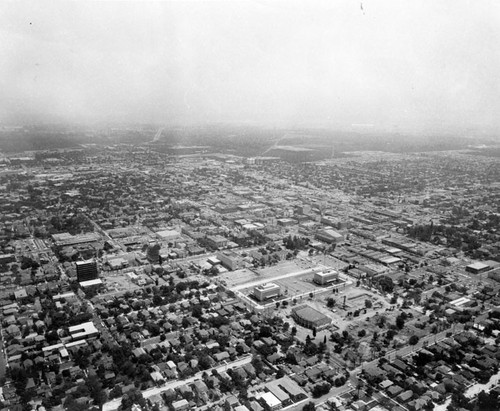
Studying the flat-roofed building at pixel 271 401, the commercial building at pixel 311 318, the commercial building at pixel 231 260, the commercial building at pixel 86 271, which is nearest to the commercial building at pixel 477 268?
A: the commercial building at pixel 311 318

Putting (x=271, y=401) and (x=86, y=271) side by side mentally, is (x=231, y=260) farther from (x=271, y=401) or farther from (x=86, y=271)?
(x=271, y=401)

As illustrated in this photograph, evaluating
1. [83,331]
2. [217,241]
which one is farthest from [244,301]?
[217,241]

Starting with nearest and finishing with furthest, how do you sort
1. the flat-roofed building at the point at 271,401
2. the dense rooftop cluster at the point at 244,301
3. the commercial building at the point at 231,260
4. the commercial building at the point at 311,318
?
the flat-roofed building at the point at 271,401, the dense rooftop cluster at the point at 244,301, the commercial building at the point at 311,318, the commercial building at the point at 231,260

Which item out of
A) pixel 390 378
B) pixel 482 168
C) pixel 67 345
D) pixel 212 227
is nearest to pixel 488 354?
pixel 390 378

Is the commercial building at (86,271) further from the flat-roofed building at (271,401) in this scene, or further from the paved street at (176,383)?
the flat-roofed building at (271,401)

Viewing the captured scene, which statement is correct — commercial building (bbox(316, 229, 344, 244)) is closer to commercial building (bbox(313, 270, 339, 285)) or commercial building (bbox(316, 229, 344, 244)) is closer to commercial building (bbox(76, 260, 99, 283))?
commercial building (bbox(313, 270, 339, 285))
